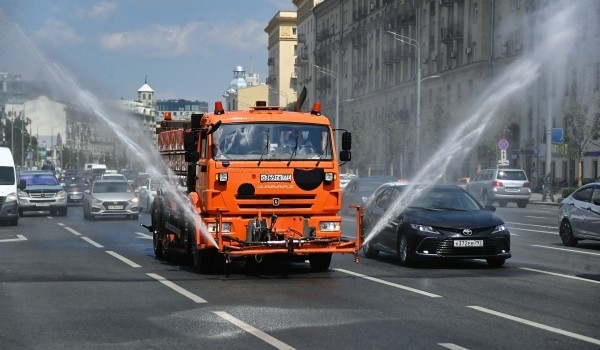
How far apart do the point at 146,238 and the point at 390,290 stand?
14.9 metres

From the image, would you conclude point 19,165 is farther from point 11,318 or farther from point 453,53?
point 11,318

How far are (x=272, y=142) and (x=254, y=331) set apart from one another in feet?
23.2

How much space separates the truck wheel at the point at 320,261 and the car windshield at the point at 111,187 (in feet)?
82.4

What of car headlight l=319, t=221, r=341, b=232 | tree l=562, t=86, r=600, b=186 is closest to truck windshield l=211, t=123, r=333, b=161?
car headlight l=319, t=221, r=341, b=232

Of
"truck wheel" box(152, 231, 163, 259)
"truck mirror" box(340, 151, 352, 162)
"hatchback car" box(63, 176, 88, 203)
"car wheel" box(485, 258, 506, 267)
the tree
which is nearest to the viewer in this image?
"truck mirror" box(340, 151, 352, 162)

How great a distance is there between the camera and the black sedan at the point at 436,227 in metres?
19.2

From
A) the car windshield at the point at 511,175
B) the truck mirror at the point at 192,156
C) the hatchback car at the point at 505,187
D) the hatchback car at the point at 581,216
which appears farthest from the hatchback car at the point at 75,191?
the truck mirror at the point at 192,156

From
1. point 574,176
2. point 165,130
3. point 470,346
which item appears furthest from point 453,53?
point 470,346

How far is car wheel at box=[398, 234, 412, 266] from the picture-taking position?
19.7 metres

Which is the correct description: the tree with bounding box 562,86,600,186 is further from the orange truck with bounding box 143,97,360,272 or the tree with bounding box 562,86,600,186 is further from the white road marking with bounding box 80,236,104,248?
the orange truck with bounding box 143,97,360,272

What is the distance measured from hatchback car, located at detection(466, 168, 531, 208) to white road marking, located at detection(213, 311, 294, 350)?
4037 cm

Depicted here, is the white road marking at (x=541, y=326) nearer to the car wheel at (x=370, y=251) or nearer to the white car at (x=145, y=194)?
the car wheel at (x=370, y=251)

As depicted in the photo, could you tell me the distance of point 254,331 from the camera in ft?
38.0

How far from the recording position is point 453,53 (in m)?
78.1
